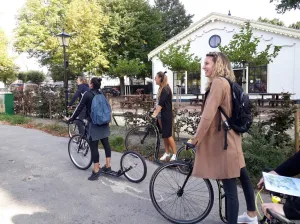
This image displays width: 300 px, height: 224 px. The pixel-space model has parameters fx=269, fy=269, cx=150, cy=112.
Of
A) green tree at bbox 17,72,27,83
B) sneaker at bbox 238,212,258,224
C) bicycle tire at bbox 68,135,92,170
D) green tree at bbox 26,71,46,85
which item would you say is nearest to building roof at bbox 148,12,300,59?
bicycle tire at bbox 68,135,92,170

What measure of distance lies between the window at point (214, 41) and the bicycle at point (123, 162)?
56.1 ft

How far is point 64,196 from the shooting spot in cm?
405

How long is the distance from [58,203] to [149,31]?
26971 millimetres

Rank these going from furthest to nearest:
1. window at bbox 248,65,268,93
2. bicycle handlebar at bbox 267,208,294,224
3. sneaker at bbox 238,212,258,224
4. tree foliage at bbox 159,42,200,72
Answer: window at bbox 248,65,268,93, tree foliage at bbox 159,42,200,72, sneaker at bbox 238,212,258,224, bicycle handlebar at bbox 267,208,294,224

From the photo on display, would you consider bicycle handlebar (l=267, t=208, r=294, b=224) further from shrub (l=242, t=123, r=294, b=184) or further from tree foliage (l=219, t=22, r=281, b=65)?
tree foliage (l=219, t=22, r=281, b=65)

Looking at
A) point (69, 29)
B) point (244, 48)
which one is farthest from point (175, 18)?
point (244, 48)

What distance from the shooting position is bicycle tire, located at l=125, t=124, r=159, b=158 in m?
5.77

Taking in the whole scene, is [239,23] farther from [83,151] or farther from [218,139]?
[218,139]

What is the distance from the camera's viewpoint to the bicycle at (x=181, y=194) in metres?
3.08

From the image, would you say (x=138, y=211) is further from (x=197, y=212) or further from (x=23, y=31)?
(x=23, y=31)

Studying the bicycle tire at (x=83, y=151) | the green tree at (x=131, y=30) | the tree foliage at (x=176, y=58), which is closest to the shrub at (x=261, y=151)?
the bicycle tire at (x=83, y=151)

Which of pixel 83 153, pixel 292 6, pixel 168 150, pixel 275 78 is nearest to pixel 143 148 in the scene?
pixel 168 150

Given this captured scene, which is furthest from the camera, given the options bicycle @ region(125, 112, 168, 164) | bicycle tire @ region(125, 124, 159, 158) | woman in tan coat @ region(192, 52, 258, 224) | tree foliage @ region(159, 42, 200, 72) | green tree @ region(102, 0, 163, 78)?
green tree @ region(102, 0, 163, 78)

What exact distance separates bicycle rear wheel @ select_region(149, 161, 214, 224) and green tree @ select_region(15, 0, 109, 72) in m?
21.4
